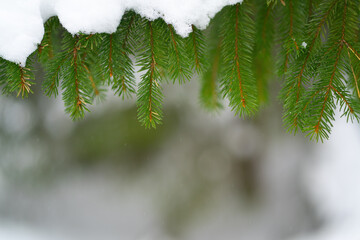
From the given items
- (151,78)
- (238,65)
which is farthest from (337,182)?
(151,78)

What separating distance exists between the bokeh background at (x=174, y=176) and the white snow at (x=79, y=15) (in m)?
1.91

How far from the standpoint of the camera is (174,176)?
2.89 meters

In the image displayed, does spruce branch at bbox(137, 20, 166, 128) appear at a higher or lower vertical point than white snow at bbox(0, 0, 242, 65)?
lower

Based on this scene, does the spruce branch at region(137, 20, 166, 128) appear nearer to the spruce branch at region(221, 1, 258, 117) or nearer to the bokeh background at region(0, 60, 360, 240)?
the spruce branch at region(221, 1, 258, 117)

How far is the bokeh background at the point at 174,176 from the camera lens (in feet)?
8.47

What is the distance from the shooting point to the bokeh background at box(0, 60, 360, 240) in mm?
2582

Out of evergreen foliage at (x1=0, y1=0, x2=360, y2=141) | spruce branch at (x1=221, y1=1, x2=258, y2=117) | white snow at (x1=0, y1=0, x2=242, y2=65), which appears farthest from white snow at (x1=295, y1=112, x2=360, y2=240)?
white snow at (x1=0, y1=0, x2=242, y2=65)

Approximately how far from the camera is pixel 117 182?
9.31 feet

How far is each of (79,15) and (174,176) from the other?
2.42 metres

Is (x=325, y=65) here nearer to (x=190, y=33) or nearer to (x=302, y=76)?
(x=302, y=76)

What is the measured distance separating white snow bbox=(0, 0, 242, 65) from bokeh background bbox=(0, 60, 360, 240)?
1.91 m

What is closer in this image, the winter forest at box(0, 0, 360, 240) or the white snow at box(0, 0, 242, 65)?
the white snow at box(0, 0, 242, 65)

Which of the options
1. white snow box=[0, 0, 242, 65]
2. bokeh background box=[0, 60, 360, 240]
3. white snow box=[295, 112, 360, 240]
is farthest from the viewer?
bokeh background box=[0, 60, 360, 240]

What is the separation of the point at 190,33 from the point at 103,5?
0.86 feet
